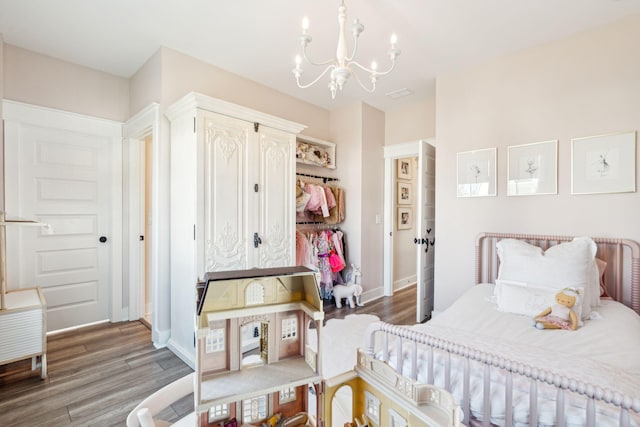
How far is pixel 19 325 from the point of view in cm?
201

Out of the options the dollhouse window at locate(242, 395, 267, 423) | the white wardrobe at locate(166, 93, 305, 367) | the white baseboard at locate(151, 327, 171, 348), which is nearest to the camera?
the dollhouse window at locate(242, 395, 267, 423)

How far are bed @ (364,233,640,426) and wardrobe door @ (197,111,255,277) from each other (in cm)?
155

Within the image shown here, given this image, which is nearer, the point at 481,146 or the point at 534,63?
the point at 534,63

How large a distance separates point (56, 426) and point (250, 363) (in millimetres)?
1736

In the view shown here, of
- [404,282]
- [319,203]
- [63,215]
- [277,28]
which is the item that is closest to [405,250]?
[404,282]

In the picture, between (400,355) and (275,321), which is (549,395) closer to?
(400,355)

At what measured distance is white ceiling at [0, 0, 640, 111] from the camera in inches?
83.8

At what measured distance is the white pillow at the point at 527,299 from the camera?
176 cm

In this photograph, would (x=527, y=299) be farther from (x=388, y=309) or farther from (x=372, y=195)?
(x=372, y=195)

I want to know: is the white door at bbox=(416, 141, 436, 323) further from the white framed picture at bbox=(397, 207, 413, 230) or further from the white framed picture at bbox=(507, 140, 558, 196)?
the white framed picture at bbox=(397, 207, 413, 230)

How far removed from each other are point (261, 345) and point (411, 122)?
3.89 m

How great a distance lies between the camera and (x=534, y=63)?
260 cm

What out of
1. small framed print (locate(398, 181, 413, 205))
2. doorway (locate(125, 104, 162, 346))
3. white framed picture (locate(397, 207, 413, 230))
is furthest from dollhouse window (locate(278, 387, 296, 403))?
small framed print (locate(398, 181, 413, 205))

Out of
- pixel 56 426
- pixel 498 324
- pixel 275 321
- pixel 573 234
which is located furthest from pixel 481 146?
pixel 56 426
